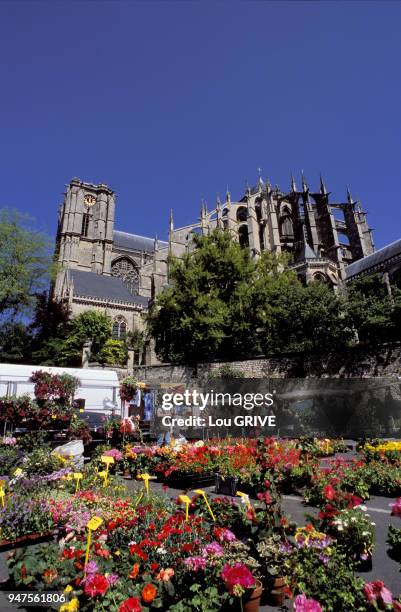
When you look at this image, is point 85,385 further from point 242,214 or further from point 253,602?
point 242,214

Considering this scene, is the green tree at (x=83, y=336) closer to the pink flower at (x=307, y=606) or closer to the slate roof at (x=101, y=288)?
the slate roof at (x=101, y=288)

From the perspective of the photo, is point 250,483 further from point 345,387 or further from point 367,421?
point 345,387

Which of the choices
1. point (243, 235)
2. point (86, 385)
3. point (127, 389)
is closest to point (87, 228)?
point (243, 235)

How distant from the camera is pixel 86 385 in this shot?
1734cm

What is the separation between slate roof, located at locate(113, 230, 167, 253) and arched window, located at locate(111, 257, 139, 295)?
3072 millimetres

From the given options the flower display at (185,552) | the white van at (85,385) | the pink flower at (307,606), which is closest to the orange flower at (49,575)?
the flower display at (185,552)

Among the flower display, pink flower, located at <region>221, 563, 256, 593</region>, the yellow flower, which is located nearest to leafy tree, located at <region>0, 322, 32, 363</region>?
the flower display

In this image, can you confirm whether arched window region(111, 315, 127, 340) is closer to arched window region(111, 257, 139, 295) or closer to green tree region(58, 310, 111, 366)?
green tree region(58, 310, 111, 366)

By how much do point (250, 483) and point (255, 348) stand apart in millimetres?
17783

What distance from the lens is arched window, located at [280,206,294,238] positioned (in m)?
48.9

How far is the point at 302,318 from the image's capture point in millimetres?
22406

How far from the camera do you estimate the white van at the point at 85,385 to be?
Result: 628 inches

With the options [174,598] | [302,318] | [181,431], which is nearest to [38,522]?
[174,598]

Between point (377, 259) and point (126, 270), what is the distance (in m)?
42.1
